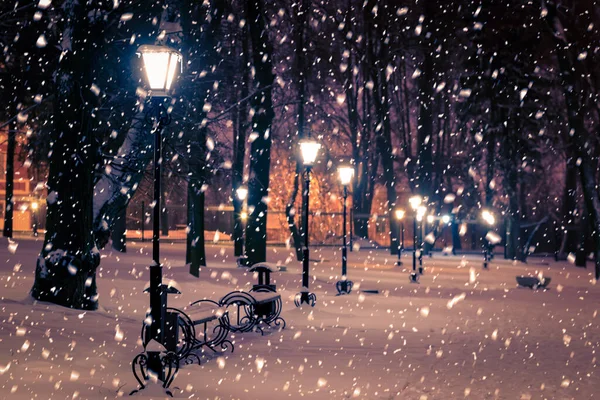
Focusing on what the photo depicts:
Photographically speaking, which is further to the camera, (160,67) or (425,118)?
(425,118)

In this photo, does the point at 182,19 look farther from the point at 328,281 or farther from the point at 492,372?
the point at 492,372

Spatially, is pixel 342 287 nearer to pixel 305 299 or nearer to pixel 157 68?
pixel 305 299

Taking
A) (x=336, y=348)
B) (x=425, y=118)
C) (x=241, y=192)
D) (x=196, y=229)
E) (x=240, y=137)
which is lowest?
(x=336, y=348)

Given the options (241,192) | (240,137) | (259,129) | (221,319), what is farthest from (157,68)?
(241,192)

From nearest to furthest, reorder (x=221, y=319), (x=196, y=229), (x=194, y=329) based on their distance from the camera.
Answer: (x=194, y=329) < (x=221, y=319) < (x=196, y=229)

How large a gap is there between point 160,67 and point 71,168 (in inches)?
205

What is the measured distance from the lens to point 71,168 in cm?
1484

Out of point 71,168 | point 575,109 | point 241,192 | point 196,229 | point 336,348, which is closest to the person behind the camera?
point 336,348

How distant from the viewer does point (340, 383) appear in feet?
34.0

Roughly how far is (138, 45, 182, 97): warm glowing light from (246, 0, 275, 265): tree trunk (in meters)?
17.5

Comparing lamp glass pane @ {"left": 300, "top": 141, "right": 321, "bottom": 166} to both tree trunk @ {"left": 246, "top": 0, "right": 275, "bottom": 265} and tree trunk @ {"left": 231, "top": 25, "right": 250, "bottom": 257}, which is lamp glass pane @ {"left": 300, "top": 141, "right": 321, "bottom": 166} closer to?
tree trunk @ {"left": 246, "top": 0, "right": 275, "bottom": 265}

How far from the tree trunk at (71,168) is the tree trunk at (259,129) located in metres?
13.0

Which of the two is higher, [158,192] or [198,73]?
[198,73]

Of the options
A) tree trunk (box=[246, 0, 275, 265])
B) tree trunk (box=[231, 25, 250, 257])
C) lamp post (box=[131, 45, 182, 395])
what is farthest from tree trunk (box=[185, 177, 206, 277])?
lamp post (box=[131, 45, 182, 395])
